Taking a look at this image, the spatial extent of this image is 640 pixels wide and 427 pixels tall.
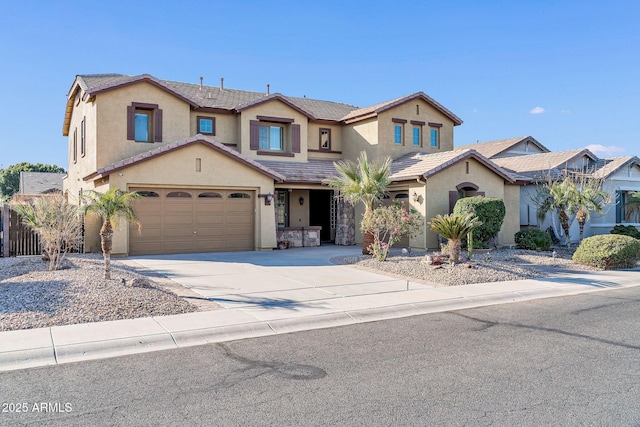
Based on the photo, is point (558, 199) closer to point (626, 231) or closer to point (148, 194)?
point (626, 231)

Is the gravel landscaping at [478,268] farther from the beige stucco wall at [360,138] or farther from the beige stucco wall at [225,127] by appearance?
the beige stucco wall at [225,127]

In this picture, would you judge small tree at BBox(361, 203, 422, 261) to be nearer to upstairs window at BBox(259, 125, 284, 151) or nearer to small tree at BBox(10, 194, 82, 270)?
upstairs window at BBox(259, 125, 284, 151)

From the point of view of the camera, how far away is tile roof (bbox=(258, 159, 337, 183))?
21.6 metres

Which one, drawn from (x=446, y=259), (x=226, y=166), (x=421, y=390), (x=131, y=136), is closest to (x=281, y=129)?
(x=226, y=166)

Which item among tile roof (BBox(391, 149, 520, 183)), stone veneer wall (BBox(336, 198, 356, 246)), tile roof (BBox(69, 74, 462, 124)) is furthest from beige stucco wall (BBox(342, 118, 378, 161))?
stone veneer wall (BBox(336, 198, 356, 246))

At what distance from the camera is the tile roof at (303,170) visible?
21.6 m

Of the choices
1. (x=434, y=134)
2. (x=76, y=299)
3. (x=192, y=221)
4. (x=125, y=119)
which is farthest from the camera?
(x=434, y=134)

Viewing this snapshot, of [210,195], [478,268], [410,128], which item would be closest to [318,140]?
[410,128]

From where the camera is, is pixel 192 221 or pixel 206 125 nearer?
pixel 192 221

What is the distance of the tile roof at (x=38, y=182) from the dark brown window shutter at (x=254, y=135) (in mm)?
28817

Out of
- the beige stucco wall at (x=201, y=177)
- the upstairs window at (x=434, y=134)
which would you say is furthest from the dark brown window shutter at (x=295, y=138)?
the upstairs window at (x=434, y=134)

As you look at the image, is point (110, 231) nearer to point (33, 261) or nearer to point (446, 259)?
point (33, 261)

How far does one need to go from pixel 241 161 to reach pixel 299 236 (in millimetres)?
4610

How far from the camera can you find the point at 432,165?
20.1 metres
